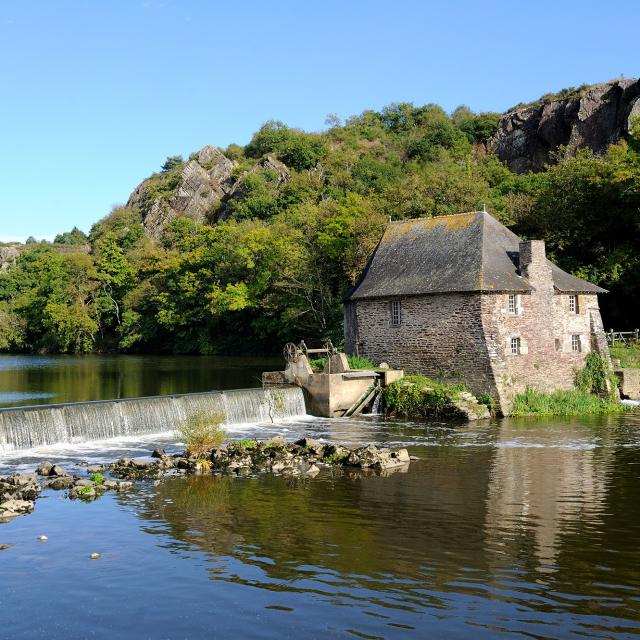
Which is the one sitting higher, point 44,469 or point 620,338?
point 620,338

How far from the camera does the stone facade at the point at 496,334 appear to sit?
104ft

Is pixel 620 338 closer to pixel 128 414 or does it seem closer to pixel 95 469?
pixel 128 414

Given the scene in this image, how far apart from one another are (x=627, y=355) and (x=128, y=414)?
2441cm

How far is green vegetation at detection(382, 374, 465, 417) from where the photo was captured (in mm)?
31234

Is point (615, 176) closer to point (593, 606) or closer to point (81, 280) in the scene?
point (593, 606)

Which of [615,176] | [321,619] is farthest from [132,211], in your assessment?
[321,619]

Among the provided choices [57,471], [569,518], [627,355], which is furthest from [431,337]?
[57,471]

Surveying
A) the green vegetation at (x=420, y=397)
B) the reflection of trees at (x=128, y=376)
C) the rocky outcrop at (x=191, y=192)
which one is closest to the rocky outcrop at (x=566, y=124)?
the rocky outcrop at (x=191, y=192)

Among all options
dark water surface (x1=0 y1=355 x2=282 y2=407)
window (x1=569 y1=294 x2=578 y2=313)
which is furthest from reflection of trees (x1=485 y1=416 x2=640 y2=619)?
dark water surface (x1=0 y1=355 x2=282 y2=407)

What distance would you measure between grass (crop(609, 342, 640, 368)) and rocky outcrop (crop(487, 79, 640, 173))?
37.9 metres

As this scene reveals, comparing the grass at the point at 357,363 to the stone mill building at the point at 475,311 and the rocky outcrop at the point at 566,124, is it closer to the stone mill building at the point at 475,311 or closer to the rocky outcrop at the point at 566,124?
the stone mill building at the point at 475,311

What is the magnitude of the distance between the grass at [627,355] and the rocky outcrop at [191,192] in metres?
74.0

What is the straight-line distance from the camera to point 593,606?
11.4m

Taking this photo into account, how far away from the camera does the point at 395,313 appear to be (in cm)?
3481
